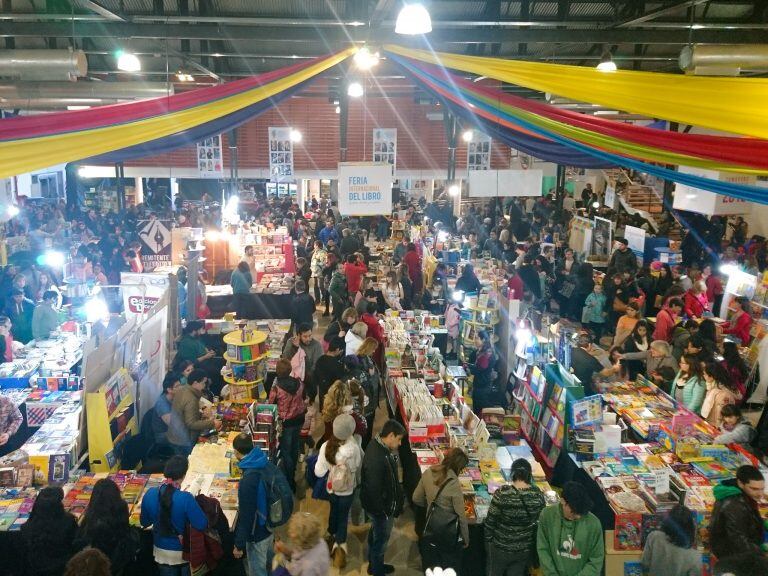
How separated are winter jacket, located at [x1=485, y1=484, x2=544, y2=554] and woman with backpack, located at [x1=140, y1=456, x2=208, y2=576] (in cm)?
197

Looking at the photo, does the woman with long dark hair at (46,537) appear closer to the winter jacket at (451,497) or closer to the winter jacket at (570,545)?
the winter jacket at (451,497)

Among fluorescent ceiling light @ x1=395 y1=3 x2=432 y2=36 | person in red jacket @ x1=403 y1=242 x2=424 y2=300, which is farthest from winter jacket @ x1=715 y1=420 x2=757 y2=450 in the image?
person in red jacket @ x1=403 y1=242 x2=424 y2=300

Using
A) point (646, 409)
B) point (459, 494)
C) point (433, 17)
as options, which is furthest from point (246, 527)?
point (433, 17)

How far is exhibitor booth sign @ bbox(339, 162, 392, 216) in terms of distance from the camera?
918cm

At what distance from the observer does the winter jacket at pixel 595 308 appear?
389 inches

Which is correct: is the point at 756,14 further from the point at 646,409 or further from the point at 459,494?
the point at 459,494

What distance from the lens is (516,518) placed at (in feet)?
14.0

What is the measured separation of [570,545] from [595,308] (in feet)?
21.0

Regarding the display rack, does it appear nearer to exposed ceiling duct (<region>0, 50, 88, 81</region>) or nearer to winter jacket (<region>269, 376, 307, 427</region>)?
winter jacket (<region>269, 376, 307, 427</region>)

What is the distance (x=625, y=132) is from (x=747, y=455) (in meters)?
3.22

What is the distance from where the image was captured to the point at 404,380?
677 centimetres

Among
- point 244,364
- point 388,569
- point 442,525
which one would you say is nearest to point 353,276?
point 244,364

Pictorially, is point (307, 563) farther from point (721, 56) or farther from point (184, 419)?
point (721, 56)

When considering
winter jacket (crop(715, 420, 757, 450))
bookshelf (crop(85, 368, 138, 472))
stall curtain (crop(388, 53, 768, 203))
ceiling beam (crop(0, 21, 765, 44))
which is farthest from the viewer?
ceiling beam (crop(0, 21, 765, 44))
